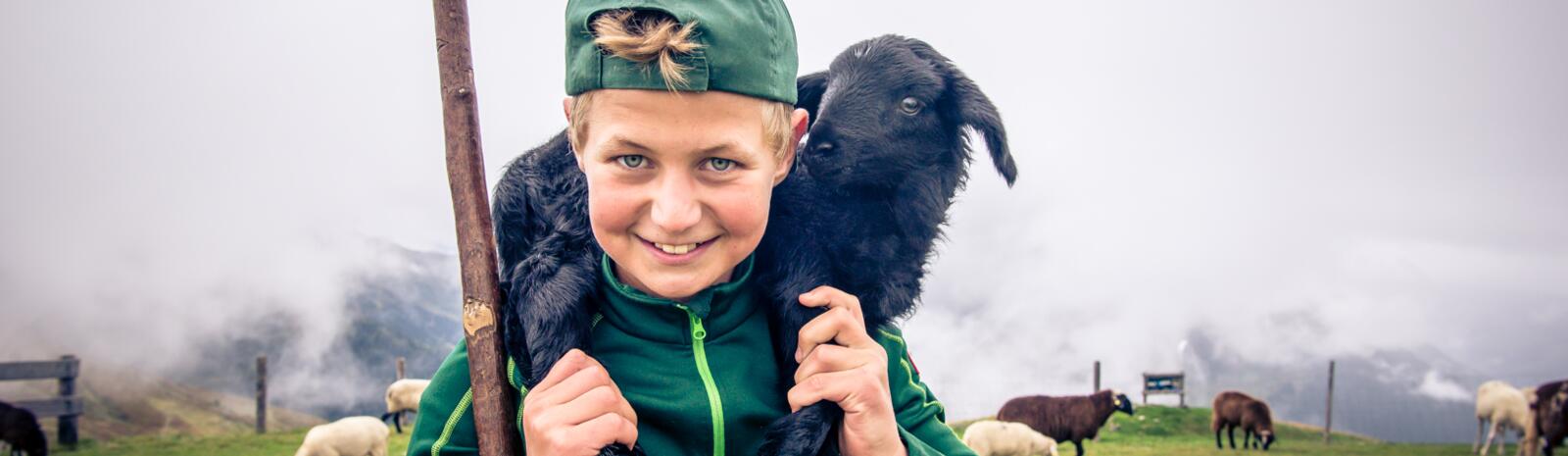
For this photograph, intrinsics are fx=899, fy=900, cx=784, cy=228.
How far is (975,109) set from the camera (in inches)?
53.1

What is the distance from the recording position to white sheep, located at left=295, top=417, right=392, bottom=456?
6.16 meters

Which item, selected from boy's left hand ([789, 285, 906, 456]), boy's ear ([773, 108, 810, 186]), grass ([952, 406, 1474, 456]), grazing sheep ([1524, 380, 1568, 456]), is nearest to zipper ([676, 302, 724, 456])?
boy's left hand ([789, 285, 906, 456])

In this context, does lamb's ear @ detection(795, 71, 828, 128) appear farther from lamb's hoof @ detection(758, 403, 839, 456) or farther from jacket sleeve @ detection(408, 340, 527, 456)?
jacket sleeve @ detection(408, 340, 527, 456)

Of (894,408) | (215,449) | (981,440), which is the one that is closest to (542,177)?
(894,408)

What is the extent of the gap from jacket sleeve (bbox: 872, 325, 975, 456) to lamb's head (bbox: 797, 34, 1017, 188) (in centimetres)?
26

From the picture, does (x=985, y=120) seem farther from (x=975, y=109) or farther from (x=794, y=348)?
(x=794, y=348)

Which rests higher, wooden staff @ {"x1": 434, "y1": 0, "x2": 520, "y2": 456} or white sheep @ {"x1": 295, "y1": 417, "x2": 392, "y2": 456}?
wooden staff @ {"x1": 434, "y1": 0, "x2": 520, "y2": 456}

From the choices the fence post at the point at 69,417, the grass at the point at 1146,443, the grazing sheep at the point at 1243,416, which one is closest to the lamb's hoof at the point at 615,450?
the grass at the point at 1146,443

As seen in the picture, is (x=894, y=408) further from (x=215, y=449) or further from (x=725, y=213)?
(x=215, y=449)

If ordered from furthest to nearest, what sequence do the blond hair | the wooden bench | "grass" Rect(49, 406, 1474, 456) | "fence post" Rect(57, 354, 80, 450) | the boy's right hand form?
"fence post" Rect(57, 354, 80, 450) < the wooden bench < "grass" Rect(49, 406, 1474, 456) < the boy's right hand < the blond hair

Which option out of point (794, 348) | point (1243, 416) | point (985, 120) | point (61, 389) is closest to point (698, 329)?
point (794, 348)

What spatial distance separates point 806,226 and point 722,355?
22 cm

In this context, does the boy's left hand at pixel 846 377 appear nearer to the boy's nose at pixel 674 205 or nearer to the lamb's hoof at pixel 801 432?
the lamb's hoof at pixel 801 432

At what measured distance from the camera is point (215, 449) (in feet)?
25.9
